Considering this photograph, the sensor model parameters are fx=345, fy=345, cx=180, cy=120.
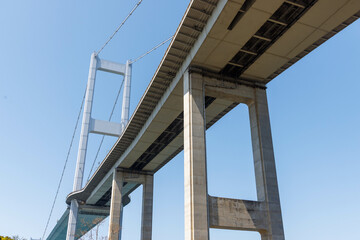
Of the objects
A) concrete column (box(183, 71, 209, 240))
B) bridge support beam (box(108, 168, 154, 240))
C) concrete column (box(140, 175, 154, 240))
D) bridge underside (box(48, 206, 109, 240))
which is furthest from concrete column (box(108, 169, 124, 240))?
concrete column (box(183, 71, 209, 240))

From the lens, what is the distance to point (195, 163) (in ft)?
66.3

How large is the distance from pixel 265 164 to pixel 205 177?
437 cm

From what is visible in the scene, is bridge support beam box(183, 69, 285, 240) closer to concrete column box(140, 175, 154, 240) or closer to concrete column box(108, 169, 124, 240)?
concrete column box(140, 175, 154, 240)

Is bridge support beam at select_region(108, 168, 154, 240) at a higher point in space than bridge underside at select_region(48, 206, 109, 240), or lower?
lower

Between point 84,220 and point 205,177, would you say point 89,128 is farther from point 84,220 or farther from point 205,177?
point 205,177

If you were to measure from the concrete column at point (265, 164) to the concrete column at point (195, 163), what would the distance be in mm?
4028

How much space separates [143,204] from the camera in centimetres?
4206

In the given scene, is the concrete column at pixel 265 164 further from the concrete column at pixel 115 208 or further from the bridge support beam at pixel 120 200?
the concrete column at pixel 115 208

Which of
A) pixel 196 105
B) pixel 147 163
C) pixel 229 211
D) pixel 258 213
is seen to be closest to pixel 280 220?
pixel 258 213

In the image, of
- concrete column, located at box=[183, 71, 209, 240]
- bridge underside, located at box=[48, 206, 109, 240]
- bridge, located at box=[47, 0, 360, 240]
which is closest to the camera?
bridge, located at box=[47, 0, 360, 240]

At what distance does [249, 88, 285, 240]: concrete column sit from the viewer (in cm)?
2094

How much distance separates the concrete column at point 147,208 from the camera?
1584 inches

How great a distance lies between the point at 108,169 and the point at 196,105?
27803 mm

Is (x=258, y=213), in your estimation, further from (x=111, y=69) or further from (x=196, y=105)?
(x=111, y=69)
